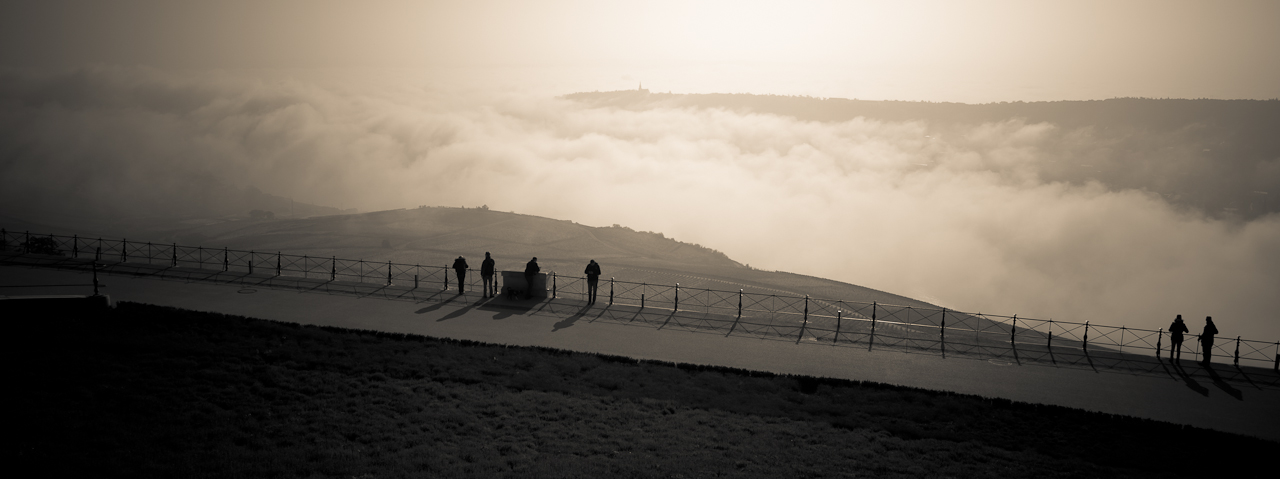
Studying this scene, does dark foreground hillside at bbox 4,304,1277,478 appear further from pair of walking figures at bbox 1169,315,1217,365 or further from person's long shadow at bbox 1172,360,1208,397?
pair of walking figures at bbox 1169,315,1217,365

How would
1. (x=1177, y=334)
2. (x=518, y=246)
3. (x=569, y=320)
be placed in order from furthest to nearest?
(x=518, y=246)
(x=569, y=320)
(x=1177, y=334)

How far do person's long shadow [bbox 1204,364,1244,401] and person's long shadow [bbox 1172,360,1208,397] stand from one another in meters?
0.41

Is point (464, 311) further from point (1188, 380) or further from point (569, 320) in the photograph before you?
point (1188, 380)

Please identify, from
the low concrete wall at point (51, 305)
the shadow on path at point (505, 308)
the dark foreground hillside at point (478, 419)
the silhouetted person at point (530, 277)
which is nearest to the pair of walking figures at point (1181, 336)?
the dark foreground hillside at point (478, 419)

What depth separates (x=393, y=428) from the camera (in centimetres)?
1048

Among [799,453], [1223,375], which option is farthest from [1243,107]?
[799,453]

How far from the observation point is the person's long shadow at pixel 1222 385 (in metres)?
14.5

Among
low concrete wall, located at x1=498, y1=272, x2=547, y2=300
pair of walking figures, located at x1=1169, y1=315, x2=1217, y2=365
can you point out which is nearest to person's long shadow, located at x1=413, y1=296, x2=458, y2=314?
low concrete wall, located at x1=498, y1=272, x2=547, y2=300

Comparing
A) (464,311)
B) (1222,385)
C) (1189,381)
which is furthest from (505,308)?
(1222,385)

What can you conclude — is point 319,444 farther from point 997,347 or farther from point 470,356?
point 997,347

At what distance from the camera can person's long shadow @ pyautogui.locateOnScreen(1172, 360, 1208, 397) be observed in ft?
48.4

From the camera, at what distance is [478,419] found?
11.2 metres

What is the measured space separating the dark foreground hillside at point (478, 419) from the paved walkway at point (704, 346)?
1277 mm

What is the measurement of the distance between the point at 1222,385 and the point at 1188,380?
59 cm
